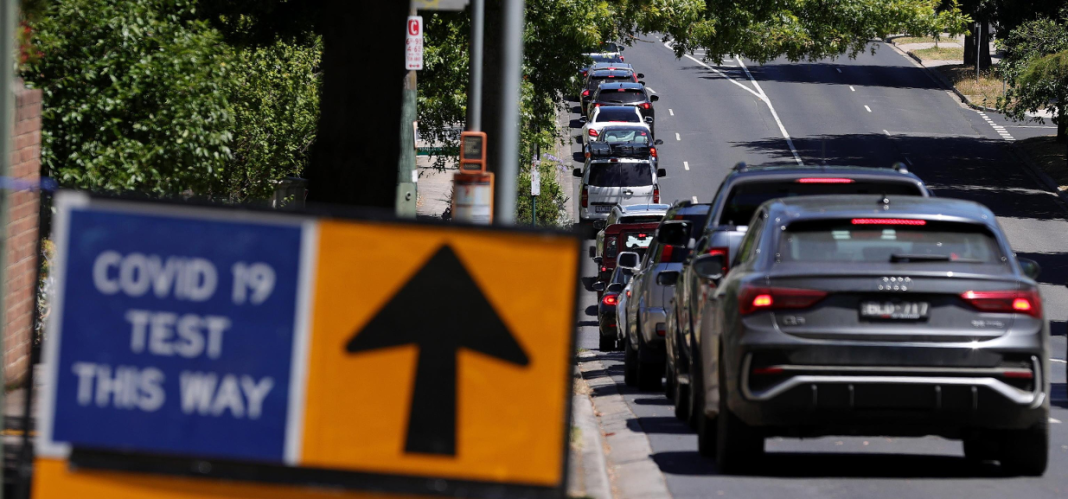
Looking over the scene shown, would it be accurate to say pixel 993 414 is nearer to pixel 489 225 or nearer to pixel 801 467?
pixel 801 467

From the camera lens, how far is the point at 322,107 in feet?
34.6

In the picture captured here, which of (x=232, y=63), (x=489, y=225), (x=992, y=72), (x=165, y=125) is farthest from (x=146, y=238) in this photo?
(x=992, y=72)

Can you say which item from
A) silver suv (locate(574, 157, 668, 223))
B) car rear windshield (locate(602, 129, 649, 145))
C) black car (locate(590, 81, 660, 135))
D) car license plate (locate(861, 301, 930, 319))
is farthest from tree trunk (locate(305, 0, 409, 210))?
black car (locate(590, 81, 660, 135))

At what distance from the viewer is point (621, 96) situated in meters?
51.8

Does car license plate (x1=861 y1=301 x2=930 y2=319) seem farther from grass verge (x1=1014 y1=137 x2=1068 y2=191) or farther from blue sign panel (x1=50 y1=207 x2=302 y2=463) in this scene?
grass verge (x1=1014 y1=137 x2=1068 y2=191)

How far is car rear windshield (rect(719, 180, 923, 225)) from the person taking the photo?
11.4m

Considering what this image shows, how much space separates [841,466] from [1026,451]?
4.20ft

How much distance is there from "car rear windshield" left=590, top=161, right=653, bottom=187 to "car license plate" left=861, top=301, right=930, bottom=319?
30.4 m

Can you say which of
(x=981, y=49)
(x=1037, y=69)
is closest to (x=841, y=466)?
(x=1037, y=69)

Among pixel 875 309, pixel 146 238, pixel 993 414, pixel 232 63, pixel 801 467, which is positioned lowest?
pixel 801 467

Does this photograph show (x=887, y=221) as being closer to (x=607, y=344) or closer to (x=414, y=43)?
(x=414, y=43)

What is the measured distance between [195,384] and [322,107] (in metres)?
6.17

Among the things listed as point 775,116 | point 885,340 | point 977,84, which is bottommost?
point 885,340

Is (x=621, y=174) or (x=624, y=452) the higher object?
(x=621, y=174)
